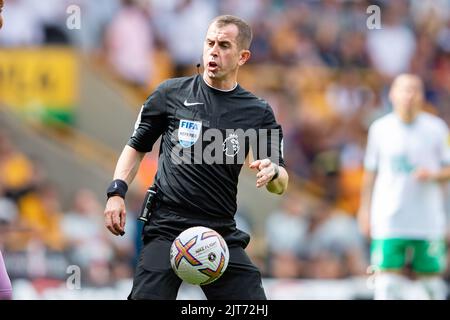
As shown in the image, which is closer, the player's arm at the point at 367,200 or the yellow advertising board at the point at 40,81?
the player's arm at the point at 367,200

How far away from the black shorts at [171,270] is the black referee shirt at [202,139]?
10 cm

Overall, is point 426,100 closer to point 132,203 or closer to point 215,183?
point 132,203

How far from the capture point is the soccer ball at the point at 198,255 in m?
7.14

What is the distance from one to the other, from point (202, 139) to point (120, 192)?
24.9 inches

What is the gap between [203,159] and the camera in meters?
7.36

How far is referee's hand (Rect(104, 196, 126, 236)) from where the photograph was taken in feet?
23.1

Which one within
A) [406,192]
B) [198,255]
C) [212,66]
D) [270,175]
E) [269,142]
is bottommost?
[198,255]

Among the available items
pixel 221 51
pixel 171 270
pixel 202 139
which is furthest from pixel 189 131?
pixel 171 270

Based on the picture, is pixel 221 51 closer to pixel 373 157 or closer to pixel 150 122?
pixel 150 122

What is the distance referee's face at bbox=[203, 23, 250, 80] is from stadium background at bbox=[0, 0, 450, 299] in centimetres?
643

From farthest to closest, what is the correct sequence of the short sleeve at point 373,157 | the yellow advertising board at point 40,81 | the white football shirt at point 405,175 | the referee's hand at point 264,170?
the yellow advertising board at point 40,81
the short sleeve at point 373,157
the white football shirt at point 405,175
the referee's hand at point 264,170

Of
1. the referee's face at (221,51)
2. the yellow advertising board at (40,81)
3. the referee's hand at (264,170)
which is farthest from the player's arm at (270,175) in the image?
the yellow advertising board at (40,81)

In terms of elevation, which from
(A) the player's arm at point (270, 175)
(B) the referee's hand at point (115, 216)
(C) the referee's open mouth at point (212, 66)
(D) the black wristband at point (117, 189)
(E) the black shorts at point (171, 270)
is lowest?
(E) the black shorts at point (171, 270)

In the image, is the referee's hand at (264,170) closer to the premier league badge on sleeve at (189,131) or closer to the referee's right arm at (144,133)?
the premier league badge on sleeve at (189,131)
